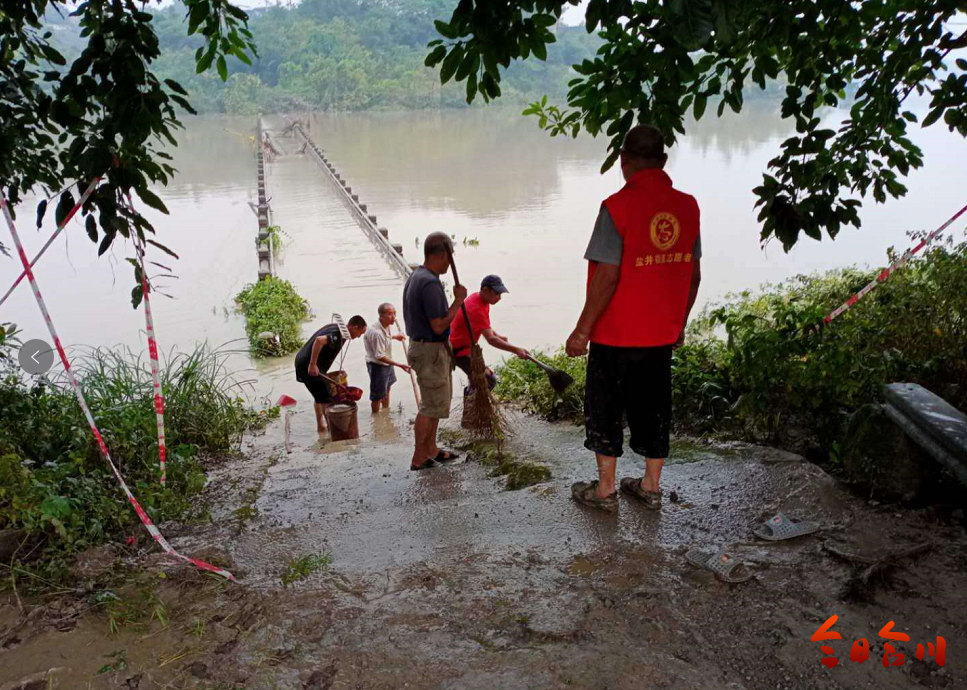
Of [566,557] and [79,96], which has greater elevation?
[79,96]

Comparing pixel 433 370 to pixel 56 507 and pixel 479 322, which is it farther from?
pixel 56 507

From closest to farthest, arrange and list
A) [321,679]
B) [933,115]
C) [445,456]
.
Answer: [321,679] < [933,115] < [445,456]

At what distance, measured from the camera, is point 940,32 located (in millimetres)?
3523

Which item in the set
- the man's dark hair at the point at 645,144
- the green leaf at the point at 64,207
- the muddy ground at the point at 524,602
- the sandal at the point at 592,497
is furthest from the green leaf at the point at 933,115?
the green leaf at the point at 64,207

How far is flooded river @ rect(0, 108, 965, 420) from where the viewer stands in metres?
10.8

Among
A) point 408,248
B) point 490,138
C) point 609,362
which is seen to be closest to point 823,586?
point 609,362

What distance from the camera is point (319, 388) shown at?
6379mm

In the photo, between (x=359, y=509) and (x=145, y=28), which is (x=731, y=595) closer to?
(x=359, y=509)

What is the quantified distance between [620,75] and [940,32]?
1.50 meters

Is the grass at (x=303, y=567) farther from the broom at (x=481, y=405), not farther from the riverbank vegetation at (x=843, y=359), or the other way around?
the riverbank vegetation at (x=843, y=359)

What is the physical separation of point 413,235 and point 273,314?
663 centimetres

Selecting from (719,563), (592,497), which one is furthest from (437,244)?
(719,563)

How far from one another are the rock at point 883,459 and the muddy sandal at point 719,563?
909 mm

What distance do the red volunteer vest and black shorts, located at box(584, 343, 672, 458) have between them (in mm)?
112
